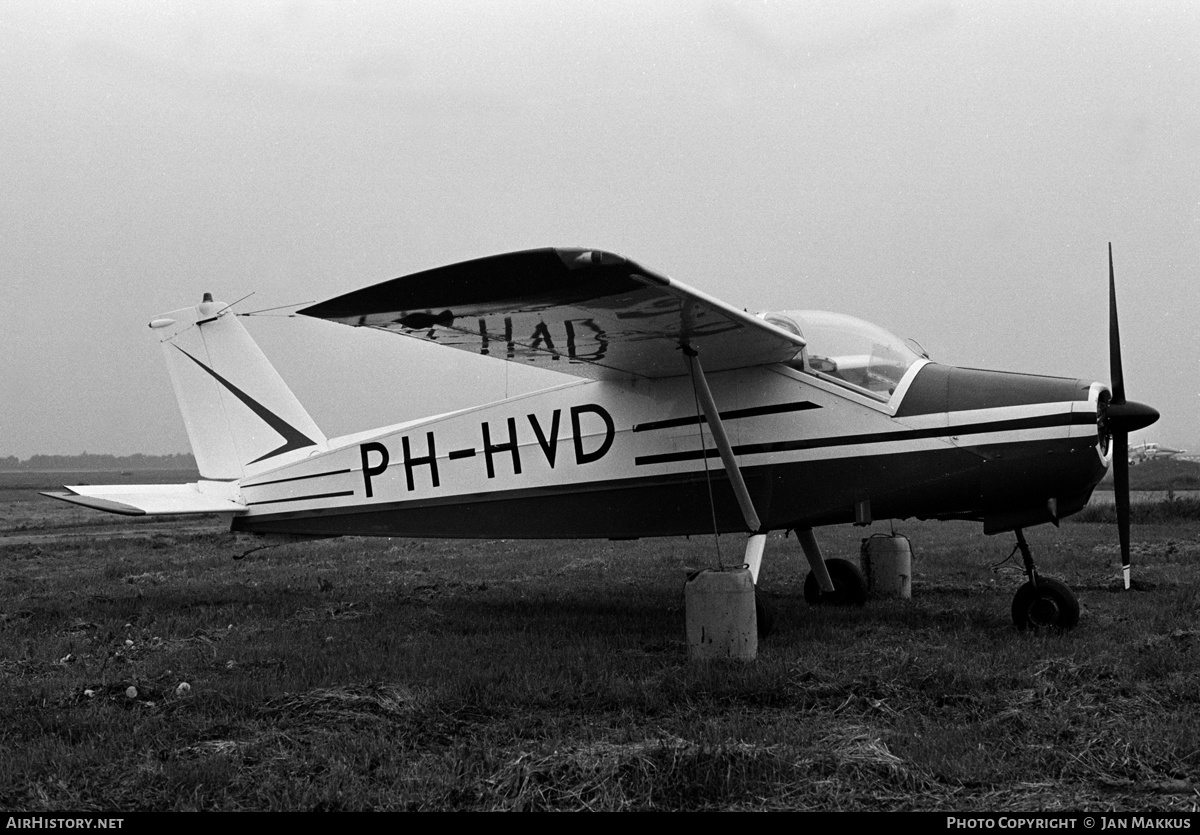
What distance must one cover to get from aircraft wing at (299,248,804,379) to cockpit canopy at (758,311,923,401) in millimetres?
307

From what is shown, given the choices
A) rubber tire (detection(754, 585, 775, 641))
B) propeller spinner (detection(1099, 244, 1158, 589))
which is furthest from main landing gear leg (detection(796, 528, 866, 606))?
propeller spinner (detection(1099, 244, 1158, 589))

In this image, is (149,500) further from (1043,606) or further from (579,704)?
(1043,606)

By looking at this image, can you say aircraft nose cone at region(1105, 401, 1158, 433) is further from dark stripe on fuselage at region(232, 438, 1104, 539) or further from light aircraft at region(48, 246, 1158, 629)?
dark stripe on fuselage at region(232, 438, 1104, 539)

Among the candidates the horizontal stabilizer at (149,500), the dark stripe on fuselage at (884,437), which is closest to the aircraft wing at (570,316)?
the dark stripe on fuselage at (884,437)

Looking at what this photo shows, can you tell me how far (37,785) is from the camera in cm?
393

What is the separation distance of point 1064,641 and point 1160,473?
56256 millimetres

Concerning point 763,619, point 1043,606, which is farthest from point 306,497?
point 1043,606

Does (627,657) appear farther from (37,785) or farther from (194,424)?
(194,424)

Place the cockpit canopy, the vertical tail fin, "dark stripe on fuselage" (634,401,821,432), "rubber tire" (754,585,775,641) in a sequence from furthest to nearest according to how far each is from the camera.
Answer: the vertical tail fin, "dark stripe on fuselage" (634,401,821,432), the cockpit canopy, "rubber tire" (754,585,775,641)

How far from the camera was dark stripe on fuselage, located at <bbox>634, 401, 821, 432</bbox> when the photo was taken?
26.1 feet

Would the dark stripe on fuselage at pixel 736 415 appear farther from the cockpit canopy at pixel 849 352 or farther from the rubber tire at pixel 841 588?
the rubber tire at pixel 841 588

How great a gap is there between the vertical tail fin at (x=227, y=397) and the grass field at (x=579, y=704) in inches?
62.4

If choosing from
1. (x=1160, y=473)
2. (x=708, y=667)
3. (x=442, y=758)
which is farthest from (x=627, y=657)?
(x=1160, y=473)

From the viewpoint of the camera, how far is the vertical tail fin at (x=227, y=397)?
10.4 meters
